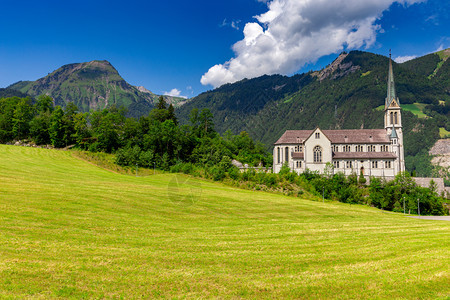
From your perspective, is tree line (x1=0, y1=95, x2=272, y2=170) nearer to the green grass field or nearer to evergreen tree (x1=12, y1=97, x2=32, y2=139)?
evergreen tree (x1=12, y1=97, x2=32, y2=139)

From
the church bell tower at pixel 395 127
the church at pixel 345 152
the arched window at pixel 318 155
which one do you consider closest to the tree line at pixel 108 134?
the church at pixel 345 152

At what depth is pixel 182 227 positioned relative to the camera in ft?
73.7

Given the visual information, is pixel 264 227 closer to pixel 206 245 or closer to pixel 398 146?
pixel 206 245

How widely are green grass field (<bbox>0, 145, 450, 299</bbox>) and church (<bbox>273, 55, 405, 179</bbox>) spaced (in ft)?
210

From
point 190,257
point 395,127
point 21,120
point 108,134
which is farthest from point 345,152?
point 21,120

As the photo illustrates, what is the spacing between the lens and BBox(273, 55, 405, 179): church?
282 feet

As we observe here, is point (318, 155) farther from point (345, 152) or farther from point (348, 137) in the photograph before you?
point (348, 137)

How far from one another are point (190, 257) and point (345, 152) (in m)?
85.4

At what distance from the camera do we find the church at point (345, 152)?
282 ft

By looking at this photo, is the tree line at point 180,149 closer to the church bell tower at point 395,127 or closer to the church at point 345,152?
the church at point 345,152

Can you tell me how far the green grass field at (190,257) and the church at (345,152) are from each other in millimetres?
64095

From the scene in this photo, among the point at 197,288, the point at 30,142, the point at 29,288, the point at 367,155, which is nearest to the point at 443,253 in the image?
the point at 197,288

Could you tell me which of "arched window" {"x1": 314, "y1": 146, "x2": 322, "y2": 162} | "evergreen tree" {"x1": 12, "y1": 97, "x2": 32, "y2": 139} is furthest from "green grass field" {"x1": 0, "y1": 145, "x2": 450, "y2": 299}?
"evergreen tree" {"x1": 12, "y1": 97, "x2": 32, "y2": 139}

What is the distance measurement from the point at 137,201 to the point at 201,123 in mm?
83925
